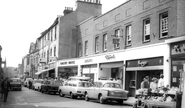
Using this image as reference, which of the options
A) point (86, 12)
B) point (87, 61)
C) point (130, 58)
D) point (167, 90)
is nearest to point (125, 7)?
point (130, 58)

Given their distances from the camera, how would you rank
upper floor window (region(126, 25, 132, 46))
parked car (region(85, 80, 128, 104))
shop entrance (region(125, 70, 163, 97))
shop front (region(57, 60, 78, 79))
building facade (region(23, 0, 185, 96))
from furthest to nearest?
shop front (region(57, 60, 78, 79)) → upper floor window (region(126, 25, 132, 46)) → shop entrance (region(125, 70, 163, 97)) → building facade (region(23, 0, 185, 96)) → parked car (region(85, 80, 128, 104))

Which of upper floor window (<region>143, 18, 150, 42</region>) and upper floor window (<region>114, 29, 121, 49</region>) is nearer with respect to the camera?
upper floor window (<region>143, 18, 150, 42</region>)

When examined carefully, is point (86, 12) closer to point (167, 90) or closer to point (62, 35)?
point (62, 35)

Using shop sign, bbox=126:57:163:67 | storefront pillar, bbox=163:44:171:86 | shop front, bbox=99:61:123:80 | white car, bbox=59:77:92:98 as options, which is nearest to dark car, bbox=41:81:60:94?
white car, bbox=59:77:92:98

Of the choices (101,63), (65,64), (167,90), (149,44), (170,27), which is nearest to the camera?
(167,90)

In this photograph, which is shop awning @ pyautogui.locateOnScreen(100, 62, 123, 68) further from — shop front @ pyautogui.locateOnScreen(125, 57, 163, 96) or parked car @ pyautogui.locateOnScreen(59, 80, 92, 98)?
parked car @ pyautogui.locateOnScreen(59, 80, 92, 98)

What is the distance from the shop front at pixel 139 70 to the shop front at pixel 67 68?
1303 centimetres

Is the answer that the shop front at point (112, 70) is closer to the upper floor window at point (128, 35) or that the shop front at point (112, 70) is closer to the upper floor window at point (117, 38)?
the upper floor window at point (117, 38)

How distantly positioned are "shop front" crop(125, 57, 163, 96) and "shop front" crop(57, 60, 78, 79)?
13.0m

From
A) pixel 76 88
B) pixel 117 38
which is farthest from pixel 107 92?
pixel 117 38

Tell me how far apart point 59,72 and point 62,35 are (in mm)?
6063

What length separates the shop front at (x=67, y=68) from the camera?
35.8m

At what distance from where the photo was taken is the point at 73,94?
20.8 m

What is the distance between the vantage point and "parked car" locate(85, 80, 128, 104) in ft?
55.1
